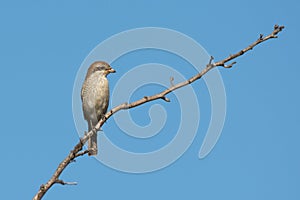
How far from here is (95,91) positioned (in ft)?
32.7

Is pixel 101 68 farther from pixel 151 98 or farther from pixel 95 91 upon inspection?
pixel 151 98

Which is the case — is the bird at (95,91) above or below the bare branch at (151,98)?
above

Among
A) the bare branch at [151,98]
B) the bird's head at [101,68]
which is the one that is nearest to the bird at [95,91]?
the bird's head at [101,68]

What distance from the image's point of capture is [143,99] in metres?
5.68

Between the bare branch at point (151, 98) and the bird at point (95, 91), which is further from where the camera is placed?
the bird at point (95, 91)

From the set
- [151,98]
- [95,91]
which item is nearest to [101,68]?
[95,91]

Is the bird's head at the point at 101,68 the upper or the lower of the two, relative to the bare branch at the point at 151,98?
upper

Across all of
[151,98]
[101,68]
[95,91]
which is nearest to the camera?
[151,98]

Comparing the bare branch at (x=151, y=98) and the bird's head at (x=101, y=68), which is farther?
the bird's head at (x=101, y=68)

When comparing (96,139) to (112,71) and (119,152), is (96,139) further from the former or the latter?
(112,71)

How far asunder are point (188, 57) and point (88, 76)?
2362 mm

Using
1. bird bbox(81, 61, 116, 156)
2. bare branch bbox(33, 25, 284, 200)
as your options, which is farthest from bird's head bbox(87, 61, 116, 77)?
bare branch bbox(33, 25, 284, 200)

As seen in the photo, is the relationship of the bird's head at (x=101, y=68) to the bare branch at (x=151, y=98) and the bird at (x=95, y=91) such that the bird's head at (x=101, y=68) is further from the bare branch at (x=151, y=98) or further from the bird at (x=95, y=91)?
the bare branch at (x=151, y=98)

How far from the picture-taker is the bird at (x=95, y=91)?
9834 millimetres
